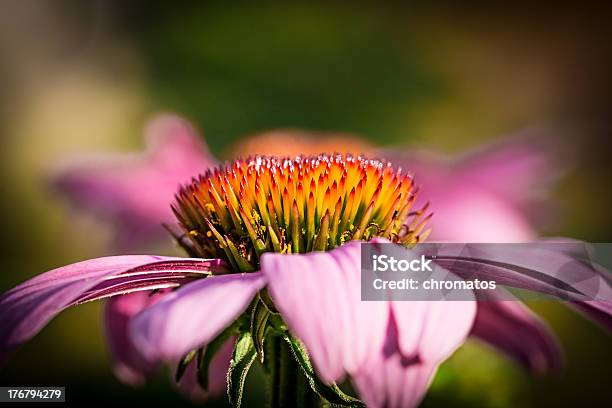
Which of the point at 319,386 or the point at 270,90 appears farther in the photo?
the point at 270,90

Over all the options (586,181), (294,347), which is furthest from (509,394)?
(586,181)

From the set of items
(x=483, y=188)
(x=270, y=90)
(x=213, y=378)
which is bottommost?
(x=213, y=378)

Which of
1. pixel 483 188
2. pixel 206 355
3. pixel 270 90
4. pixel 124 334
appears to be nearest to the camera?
pixel 206 355

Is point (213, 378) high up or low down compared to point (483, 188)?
down

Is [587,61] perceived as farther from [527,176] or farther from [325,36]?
[325,36]

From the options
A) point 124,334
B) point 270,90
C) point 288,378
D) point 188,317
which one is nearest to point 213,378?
point 124,334

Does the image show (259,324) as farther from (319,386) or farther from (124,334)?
(124,334)

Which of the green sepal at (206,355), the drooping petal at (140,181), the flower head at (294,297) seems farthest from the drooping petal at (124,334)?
the drooping petal at (140,181)

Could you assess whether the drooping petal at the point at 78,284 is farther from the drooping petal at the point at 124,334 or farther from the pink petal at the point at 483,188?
the pink petal at the point at 483,188
